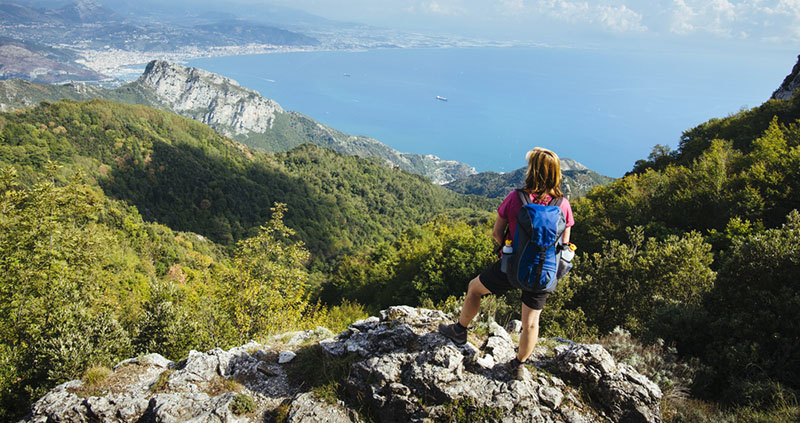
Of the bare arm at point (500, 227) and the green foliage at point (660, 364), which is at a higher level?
the bare arm at point (500, 227)

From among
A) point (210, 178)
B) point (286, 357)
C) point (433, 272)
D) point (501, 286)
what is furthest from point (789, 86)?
point (210, 178)

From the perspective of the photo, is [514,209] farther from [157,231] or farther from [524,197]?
[157,231]

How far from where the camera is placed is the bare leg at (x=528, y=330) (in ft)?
15.1

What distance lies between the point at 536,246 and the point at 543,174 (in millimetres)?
874

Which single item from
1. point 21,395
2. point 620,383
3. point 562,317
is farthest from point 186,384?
point 562,317

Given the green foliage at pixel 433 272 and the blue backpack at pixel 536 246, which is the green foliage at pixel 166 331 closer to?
the blue backpack at pixel 536 246

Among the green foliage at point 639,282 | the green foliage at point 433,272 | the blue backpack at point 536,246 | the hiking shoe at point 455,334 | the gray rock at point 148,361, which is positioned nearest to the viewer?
the blue backpack at point 536,246

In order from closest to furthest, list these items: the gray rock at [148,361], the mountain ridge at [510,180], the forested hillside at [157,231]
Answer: the gray rock at [148,361]
the forested hillside at [157,231]
the mountain ridge at [510,180]

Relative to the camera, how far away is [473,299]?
512cm

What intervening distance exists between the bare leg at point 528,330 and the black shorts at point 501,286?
11cm

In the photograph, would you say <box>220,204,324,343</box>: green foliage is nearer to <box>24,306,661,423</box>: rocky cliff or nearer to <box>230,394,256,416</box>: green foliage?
<box>24,306,661,423</box>: rocky cliff

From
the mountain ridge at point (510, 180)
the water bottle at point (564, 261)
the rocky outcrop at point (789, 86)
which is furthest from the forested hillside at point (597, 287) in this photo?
the mountain ridge at point (510, 180)

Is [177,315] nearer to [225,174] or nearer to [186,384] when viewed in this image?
[186,384]

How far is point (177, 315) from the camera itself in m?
10.1
